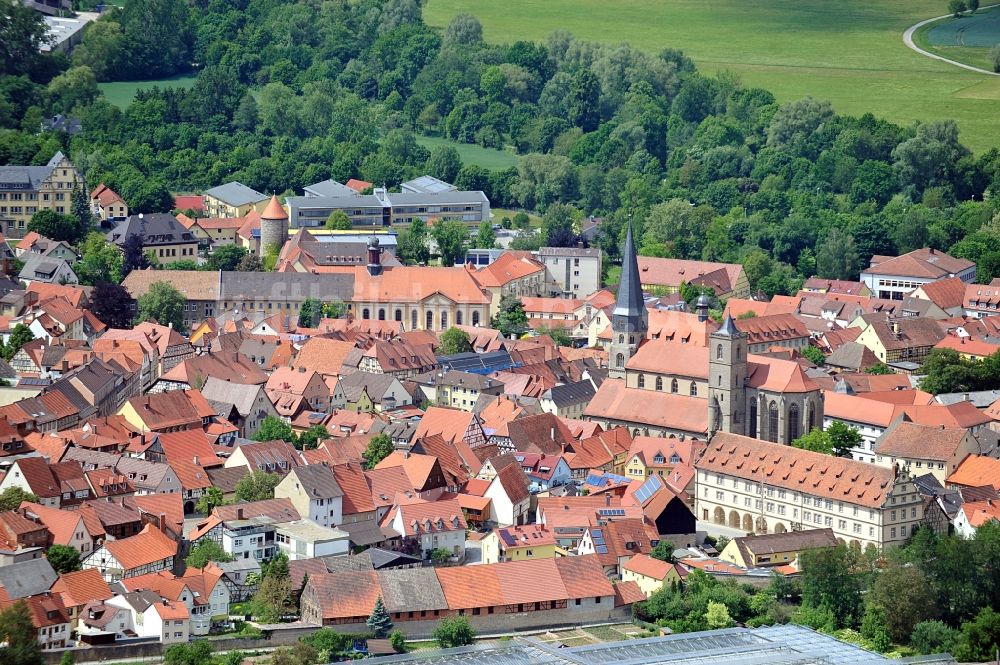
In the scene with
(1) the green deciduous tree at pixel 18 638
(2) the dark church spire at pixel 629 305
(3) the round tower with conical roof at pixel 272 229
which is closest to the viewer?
(1) the green deciduous tree at pixel 18 638

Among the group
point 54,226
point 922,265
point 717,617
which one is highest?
point 54,226

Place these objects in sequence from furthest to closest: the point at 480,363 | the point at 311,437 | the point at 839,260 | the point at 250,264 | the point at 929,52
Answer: the point at 929,52, the point at 839,260, the point at 250,264, the point at 480,363, the point at 311,437

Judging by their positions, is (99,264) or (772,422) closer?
(772,422)

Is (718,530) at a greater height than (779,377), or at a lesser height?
lesser

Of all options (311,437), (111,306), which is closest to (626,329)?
(311,437)

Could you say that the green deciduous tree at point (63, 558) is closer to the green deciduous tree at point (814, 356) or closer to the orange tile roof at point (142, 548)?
the orange tile roof at point (142, 548)

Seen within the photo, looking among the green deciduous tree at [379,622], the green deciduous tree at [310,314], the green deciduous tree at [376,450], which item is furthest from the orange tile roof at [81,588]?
the green deciduous tree at [310,314]

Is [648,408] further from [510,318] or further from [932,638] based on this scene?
[932,638]
